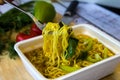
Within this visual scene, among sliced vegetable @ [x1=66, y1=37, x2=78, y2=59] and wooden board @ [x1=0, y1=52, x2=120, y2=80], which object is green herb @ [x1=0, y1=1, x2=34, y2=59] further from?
sliced vegetable @ [x1=66, y1=37, x2=78, y2=59]

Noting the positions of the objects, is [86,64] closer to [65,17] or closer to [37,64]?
[37,64]

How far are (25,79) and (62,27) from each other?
0.16m

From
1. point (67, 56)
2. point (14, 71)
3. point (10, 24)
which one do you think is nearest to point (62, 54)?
point (67, 56)

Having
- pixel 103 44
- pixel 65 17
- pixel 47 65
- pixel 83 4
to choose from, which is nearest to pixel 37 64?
pixel 47 65

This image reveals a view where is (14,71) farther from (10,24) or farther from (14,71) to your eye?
(10,24)

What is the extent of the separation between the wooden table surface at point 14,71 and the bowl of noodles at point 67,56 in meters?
0.02

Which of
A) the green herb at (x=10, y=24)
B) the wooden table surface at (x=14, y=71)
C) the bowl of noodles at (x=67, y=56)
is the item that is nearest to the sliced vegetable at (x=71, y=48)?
the bowl of noodles at (x=67, y=56)

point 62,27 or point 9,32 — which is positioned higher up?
point 62,27

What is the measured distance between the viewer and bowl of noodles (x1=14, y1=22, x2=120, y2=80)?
45 cm

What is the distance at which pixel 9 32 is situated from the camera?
72 centimetres

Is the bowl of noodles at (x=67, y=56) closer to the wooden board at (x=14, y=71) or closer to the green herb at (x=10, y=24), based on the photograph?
the wooden board at (x=14, y=71)

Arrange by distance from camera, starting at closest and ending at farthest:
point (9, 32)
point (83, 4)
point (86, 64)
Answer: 1. point (86, 64)
2. point (9, 32)
3. point (83, 4)

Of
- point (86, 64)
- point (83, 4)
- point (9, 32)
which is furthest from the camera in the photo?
point (83, 4)

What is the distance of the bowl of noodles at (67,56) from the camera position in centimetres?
45
